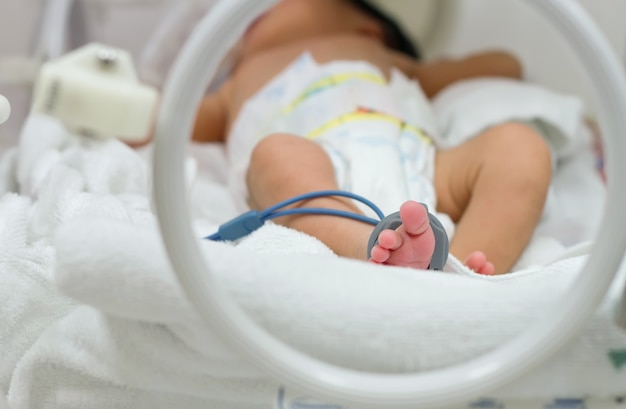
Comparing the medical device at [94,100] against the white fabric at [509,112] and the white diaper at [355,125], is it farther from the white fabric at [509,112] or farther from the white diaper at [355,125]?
the white fabric at [509,112]

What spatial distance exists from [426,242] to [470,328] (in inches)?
4.2

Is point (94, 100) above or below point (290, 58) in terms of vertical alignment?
below

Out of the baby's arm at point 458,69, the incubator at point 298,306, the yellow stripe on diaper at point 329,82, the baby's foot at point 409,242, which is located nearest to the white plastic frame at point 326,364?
the incubator at point 298,306

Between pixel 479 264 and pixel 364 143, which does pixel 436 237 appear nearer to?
pixel 479 264

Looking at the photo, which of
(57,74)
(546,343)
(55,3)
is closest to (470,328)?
(546,343)

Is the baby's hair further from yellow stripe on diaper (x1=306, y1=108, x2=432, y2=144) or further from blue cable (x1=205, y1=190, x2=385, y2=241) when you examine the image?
blue cable (x1=205, y1=190, x2=385, y2=241)

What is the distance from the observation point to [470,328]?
1.79 ft

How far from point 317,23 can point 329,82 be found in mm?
310

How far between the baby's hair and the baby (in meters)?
0.11

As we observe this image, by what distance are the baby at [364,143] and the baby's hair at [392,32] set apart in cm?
11

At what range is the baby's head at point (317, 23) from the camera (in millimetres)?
1343

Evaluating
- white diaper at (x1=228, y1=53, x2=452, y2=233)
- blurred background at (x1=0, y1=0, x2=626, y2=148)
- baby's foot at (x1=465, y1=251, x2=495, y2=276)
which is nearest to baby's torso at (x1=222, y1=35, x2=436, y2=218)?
white diaper at (x1=228, y1=53, x2=452, y2=233)

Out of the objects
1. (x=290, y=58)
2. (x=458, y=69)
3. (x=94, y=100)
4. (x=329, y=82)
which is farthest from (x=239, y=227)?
(x=458, y=69)

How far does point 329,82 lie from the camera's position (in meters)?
1.09
